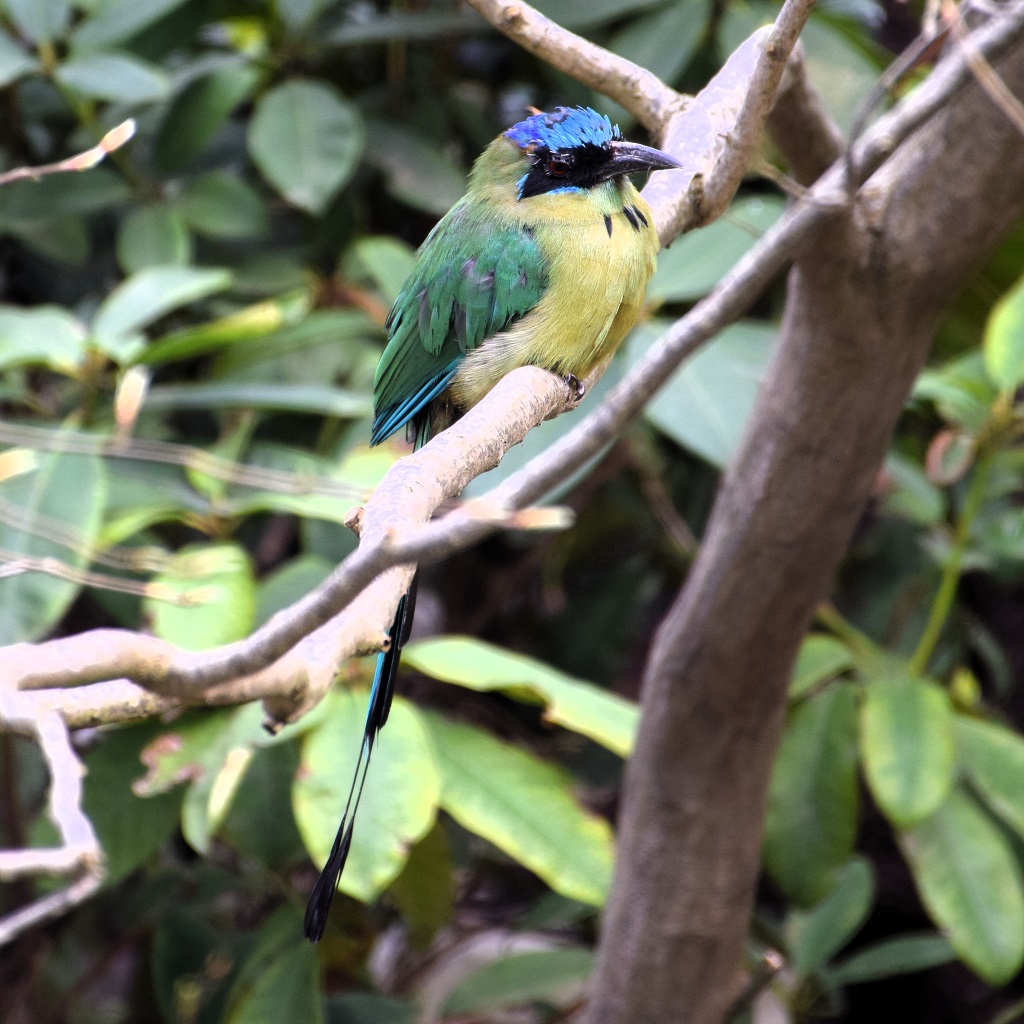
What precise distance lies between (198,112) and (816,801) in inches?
75.0

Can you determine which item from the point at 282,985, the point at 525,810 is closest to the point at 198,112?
the point at 525,810

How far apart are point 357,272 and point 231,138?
0.53 m

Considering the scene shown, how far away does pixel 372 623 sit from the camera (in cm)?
95

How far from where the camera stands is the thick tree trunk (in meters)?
1.84

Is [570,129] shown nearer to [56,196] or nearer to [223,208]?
[223,208]

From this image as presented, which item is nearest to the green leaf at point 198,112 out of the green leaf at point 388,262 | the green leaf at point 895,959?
the green leaf at point 388,262

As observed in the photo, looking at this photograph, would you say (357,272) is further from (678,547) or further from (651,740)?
(651,740)

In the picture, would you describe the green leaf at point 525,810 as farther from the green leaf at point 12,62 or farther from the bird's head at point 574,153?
the green leaf at point 12,62

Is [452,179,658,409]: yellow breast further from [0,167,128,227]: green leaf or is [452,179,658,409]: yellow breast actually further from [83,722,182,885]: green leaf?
[0,167,128,227]: green leaf

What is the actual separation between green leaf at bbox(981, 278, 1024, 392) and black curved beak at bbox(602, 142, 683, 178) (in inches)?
32.3

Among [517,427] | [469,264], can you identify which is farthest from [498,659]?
[517,427]

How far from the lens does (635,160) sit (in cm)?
166

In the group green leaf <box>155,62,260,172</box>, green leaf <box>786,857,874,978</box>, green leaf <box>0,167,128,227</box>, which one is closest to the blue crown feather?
green leaf <box>155,62,260,172</box>

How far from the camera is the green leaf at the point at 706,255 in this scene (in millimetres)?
2334
